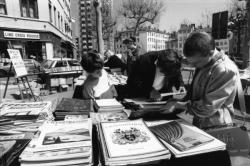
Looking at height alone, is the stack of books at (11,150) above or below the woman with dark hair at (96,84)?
below

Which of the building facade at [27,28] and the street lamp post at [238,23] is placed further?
the street lamp post at [238,23]

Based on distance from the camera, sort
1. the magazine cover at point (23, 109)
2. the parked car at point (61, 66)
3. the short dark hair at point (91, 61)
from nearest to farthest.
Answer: the magazine cover at point (23, 109), the short dark hair at point (91, 61), the parked car at point (61, 66)

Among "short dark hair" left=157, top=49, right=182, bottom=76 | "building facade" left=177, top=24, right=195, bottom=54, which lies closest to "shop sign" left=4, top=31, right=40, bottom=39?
"building facade" left=177, top=24, right=195, bottom=54

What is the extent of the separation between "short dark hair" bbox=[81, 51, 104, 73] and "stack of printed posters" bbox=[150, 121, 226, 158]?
0.86 metres

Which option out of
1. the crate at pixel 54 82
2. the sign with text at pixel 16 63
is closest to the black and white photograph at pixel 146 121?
the sign with text at pixel 16 63

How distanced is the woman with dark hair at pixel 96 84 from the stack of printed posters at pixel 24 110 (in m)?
0.53

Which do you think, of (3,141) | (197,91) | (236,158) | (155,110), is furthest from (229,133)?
(3,141)

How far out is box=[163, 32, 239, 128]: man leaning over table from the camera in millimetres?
1169

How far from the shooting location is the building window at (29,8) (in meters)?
16.0

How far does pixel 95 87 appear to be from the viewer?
199 cm

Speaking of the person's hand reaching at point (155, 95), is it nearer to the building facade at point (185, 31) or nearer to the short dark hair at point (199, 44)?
the building facade at point (185, 31)

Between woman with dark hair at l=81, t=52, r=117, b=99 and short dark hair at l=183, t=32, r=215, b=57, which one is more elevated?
short dark hair at l=183, t=32, r=215, b=57

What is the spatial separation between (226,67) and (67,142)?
3.02 ft

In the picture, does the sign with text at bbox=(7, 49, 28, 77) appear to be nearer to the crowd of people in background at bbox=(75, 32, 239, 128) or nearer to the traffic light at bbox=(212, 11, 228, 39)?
the crowd of people in background at bbox=(75, 32, 239, 128)
